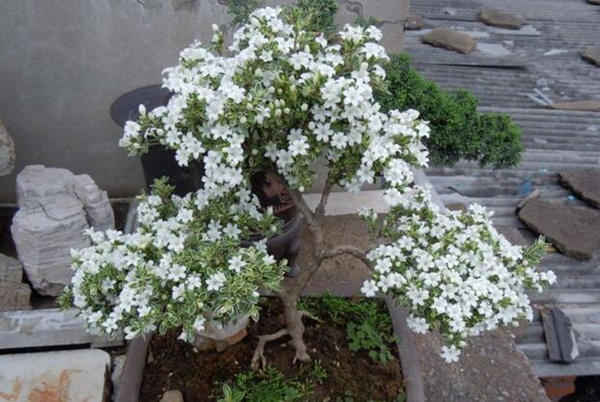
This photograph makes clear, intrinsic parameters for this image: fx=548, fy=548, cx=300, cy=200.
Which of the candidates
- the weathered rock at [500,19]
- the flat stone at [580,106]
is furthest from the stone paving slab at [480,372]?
the weathered rock at [500,19]

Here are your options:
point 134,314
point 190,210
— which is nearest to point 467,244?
point 190,210

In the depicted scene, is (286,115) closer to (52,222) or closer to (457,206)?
(52,222)

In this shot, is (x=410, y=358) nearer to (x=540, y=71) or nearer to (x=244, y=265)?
(x=244, y=265)

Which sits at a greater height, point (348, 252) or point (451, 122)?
point (348, 252)

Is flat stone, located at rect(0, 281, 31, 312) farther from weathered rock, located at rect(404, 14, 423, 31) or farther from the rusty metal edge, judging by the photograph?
weathered rock, located at rect(404, 14, 423, 31)

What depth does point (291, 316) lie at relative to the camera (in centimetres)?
203

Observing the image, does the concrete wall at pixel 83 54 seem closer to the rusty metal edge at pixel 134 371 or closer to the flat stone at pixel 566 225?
the flat stone at pixel 566 225

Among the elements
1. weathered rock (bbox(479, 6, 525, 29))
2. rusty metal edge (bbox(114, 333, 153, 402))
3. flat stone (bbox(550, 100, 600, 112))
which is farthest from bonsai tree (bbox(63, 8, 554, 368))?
weathered rock (bbox(479, 6, 525, 29))

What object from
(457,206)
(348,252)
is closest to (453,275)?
(348,252)

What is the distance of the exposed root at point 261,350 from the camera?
2.06 metres

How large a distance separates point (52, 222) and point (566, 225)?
3223mm

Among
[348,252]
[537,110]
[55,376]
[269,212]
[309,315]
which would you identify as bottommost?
[537,110]

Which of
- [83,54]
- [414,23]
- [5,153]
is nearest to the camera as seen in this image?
[5,153]

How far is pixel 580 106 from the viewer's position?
203 inches
